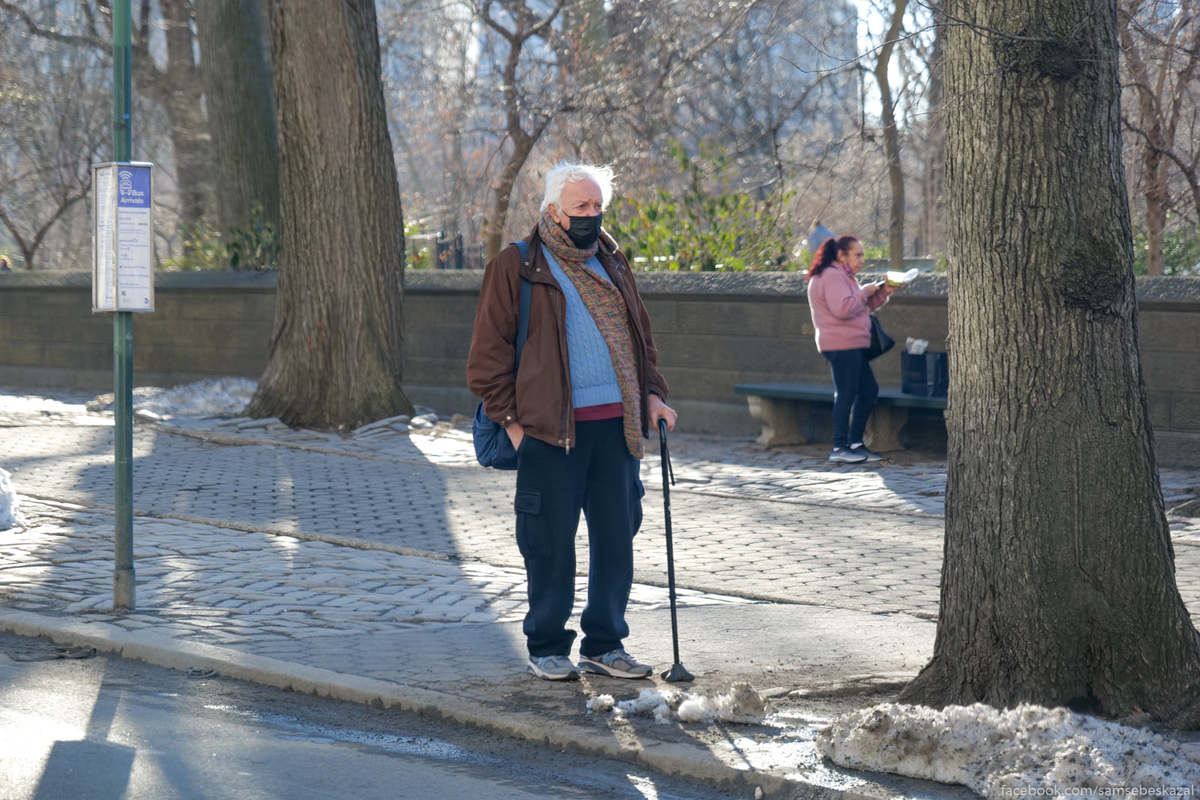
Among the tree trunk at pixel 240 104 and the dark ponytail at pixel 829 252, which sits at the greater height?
the tree trunk at pixel 240 104

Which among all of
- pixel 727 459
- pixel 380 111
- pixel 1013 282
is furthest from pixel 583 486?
pixel 380 111

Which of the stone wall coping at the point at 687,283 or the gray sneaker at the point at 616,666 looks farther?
the stone wall coping at the point at 687,283

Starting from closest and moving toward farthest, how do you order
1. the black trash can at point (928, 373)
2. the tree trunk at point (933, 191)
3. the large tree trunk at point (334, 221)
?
the black trash can at point (928, 373), the large tree trunk at point (334, 221), the tree trunk at point (933, 191)

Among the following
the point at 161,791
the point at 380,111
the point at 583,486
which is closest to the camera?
the point at 161,791

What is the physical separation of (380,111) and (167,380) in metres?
6.08

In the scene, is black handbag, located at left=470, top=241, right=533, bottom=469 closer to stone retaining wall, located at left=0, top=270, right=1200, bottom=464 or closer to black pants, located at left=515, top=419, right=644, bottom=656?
black pants, located at left=515, top=419, right=644, bottom=656

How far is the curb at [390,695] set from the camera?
5043 millimetres

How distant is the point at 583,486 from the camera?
620cm

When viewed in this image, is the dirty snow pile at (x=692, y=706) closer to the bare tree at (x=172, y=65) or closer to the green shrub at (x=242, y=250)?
the green shrub at (x=242, y=250)

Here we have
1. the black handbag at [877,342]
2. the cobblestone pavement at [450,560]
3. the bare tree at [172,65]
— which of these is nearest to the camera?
the cobblestone pavement at [450,560]

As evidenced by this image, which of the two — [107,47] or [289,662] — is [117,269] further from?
[107,47]

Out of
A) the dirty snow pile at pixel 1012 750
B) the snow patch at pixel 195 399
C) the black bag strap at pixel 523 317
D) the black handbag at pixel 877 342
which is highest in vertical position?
the black bag strap at pixel 523 317

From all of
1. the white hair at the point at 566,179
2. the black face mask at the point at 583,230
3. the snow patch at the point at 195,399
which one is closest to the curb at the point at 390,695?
the black face mask at the point at 583,230

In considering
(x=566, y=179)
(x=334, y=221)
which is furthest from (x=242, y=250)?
(x=566, y=179)
